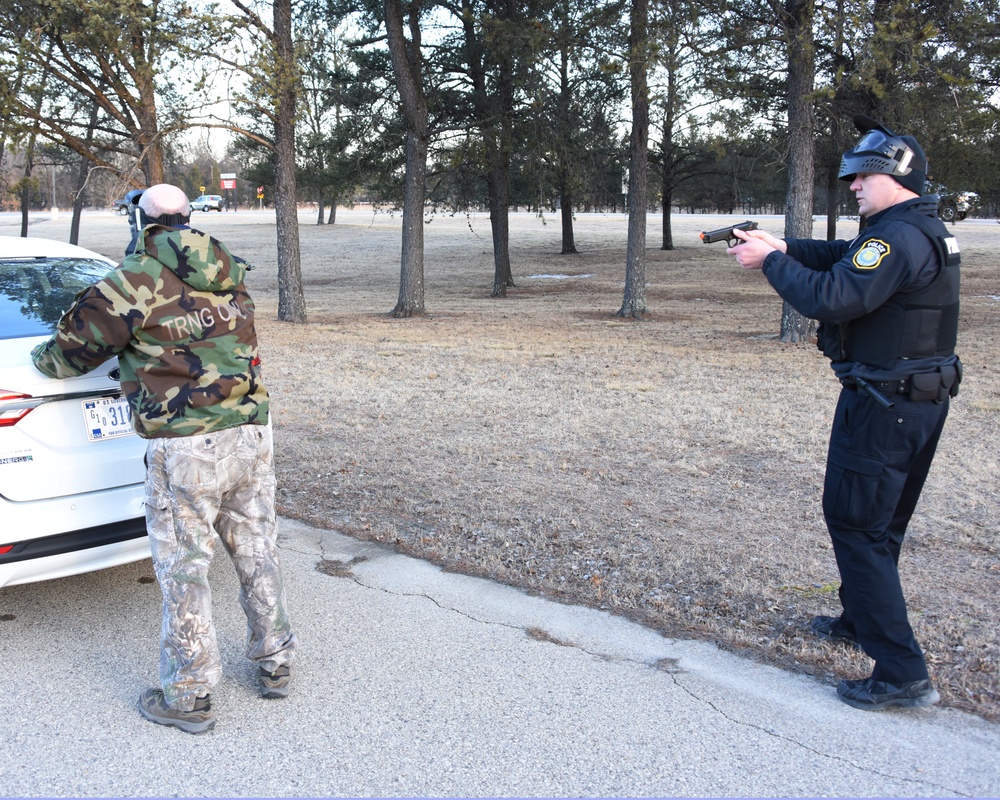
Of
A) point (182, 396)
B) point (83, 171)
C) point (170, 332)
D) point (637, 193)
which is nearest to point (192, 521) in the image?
point (182, 396)

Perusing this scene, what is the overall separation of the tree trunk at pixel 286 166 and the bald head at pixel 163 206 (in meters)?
11.1

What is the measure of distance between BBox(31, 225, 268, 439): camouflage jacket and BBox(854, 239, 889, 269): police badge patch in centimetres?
222

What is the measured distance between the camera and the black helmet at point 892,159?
130 inches

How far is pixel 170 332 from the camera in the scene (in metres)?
3.13

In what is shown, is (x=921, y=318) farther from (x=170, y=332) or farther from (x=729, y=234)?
(x=170, y=332)

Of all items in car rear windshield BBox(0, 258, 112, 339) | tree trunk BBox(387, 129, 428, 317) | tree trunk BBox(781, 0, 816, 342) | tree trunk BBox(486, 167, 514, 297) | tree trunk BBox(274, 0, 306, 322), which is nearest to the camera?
car rear windshield BBox(0, 258, 112, 339)

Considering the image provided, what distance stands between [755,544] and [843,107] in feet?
49.6

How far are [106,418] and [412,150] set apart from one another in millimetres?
14028

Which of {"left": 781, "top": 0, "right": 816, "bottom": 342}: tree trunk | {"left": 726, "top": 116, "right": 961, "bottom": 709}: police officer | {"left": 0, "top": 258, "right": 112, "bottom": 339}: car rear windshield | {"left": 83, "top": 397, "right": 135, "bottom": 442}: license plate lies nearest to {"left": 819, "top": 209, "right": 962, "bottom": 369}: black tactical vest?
{"left": 726, "top": 116, "right": 961, "bottom": 709}: police officer

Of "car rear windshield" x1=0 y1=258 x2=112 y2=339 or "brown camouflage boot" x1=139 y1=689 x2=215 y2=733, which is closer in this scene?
"brown camouflage boot" x1=139 y1=689 x2=215 y2=733

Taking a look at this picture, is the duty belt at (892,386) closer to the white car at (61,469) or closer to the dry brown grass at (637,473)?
the dry brown grass at (637,473)

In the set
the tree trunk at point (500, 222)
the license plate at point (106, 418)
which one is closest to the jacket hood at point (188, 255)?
the license plate at point (106, 418)

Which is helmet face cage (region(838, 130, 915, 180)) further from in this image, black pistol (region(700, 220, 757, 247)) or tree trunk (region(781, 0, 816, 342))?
tree trunk (region(781, 0, 816, 342))

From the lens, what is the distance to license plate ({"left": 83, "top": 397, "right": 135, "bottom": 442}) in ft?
12.7
